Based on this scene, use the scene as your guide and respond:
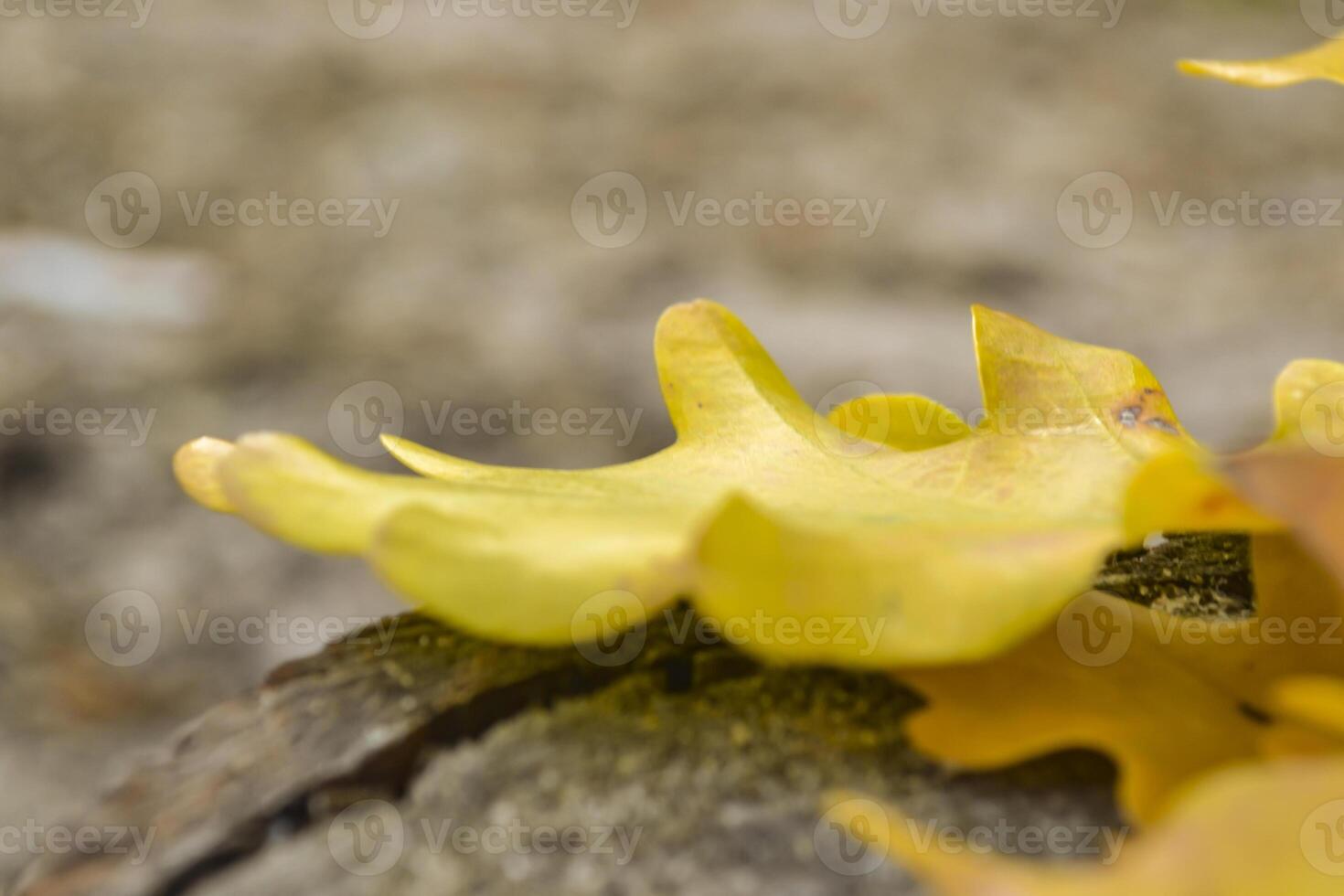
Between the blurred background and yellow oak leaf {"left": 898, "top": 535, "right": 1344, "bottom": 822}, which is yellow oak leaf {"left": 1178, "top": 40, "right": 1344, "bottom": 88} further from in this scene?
the blurred background

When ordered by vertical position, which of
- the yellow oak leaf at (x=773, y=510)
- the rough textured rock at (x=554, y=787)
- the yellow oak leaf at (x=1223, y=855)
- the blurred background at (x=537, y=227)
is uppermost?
the blurred background at (x=537, y=227)

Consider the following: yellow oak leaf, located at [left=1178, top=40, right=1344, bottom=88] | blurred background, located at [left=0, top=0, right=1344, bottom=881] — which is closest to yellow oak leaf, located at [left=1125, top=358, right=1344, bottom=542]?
yellow oak leaf, located at [left=1178, top=40, right=1344, bottom=88]

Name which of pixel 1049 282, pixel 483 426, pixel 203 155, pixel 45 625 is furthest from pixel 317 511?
pixel 203 155

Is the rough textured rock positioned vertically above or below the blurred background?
below

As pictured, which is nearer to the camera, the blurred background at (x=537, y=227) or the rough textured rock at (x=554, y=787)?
the rough textured rock at (x=554, y=787)

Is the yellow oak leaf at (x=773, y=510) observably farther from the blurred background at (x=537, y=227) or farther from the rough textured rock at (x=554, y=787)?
the blurred background at (x=537, y=227)

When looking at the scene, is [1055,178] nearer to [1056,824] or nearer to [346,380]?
[346,380]

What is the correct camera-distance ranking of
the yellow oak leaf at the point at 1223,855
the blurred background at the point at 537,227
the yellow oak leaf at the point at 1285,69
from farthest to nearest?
1. the blurred background at the point at 537,227
2. the yellow oak leaf at the point at 1285,69
3. the yellow oak leaf at the point at 1223,855

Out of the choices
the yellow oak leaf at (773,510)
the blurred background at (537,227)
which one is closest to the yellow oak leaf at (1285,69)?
the yellow oak leaf at (773,510)
